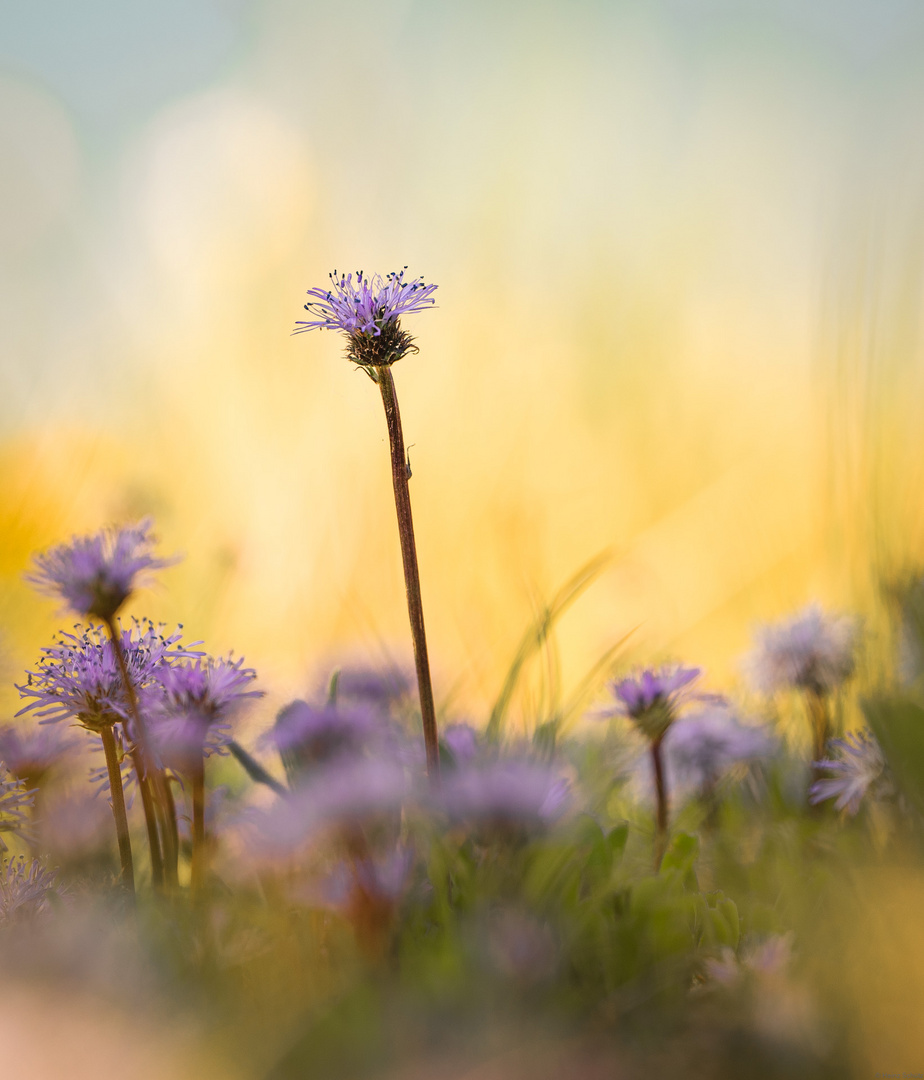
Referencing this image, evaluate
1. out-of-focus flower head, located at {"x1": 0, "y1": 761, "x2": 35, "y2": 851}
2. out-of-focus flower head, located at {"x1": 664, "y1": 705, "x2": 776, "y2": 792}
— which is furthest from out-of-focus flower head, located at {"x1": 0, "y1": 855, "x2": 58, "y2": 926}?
out-of-focus flower head, located at {"x1": 664, "y1": 705, "x2": 776, "y2": 792}

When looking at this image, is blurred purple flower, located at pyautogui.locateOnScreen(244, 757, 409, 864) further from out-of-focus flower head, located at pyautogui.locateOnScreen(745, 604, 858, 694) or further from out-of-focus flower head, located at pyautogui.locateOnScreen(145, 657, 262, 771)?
out-of-focus flower head, located at pyautogui.locateOnScreen(745, 604, 858, 694)

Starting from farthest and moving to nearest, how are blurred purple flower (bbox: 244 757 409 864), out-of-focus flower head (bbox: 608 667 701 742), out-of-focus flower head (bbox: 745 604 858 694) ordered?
out-of-focus flower head (bbox: 745 604 858 694) < out-of-focus flower head (bbox: 608 667 701 742) < blurred purple flower (bbox: 244 757 409 864)

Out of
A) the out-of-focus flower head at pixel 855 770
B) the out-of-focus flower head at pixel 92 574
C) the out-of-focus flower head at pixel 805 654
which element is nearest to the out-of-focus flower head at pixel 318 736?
the out-of-focus flower head at pixel 92 574

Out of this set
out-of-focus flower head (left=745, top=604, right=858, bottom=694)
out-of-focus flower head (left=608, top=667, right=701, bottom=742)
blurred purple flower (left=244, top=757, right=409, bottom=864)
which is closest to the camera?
blurred purple flower (left=244, top=757, right=409, bottom=864)

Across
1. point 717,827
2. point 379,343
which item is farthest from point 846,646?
point 379,343

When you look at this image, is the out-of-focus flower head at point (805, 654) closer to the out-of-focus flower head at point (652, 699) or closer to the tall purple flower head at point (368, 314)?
the out-of-focus flower head at point (652, 699)

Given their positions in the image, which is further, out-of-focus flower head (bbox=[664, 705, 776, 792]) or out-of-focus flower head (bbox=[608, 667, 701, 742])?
out-of-focus flower head (bbox=[664, 705, 776, 792])

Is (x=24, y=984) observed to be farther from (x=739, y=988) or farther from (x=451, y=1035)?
(x=739, y=988)
